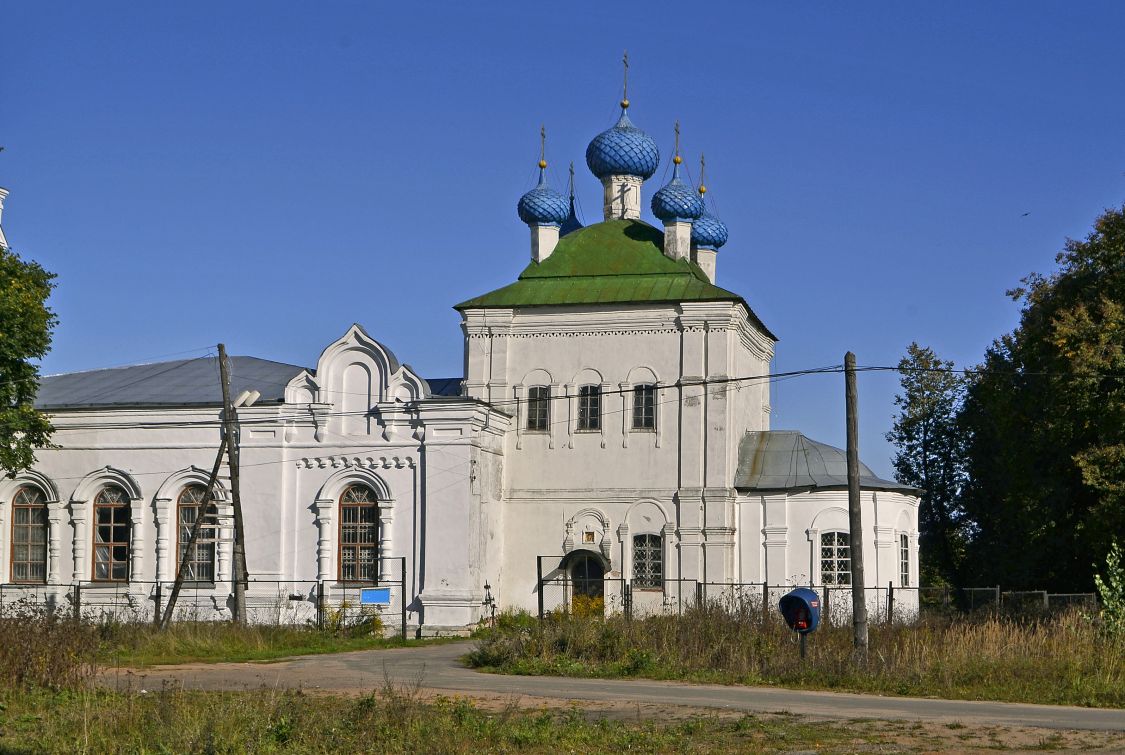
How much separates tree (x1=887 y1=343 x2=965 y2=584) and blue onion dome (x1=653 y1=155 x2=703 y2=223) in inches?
618

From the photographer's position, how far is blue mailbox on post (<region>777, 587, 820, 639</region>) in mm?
19453

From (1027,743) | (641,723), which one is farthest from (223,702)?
(1027,743)

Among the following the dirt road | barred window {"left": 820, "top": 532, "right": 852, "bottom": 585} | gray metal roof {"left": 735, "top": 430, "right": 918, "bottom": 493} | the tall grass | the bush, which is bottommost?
the dirt road

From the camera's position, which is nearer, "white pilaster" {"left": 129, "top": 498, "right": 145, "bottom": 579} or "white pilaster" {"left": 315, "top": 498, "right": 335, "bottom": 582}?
"white pilaster" {"left": 315, "top": 498, "right": 335, "bottom": 582}

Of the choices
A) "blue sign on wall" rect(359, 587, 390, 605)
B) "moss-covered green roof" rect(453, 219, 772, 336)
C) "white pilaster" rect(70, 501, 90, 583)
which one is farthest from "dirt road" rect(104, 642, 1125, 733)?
"moss-covered green roof" rect(453, 219, 772, 336)

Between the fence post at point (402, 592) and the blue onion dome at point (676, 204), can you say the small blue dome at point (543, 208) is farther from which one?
the fence post at point (402, 592)

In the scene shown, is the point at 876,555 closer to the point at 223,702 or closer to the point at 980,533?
the point at 980,533

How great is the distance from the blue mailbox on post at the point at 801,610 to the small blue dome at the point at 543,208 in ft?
59.2

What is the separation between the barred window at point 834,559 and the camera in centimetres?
3172

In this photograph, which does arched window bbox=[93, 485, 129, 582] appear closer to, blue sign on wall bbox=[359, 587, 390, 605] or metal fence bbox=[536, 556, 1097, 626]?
blue sign on wall bbox=[359, 587, 390, 605]

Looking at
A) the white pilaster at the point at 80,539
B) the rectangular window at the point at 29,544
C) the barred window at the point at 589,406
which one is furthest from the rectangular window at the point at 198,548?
the barred window at the point at 589,406

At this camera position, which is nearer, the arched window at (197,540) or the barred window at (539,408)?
the arched window at (197,540)

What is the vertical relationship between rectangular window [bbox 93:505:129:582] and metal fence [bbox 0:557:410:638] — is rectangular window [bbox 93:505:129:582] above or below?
above

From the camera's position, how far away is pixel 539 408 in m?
34.2
